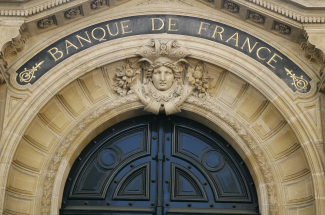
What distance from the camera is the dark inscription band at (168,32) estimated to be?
26.9 ft

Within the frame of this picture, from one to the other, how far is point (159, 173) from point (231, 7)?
322 centimetres

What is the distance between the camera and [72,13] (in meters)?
8.48

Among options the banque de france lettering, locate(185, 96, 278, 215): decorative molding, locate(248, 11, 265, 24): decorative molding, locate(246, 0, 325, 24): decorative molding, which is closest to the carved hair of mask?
locate(185, 96, 278, 215): decorative molding

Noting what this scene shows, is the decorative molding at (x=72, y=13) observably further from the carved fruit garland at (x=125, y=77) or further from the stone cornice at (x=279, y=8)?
the carved fruit garland at (x=125, y=77)

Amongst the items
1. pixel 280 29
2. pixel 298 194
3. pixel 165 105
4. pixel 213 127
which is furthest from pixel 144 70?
pixel 298 194

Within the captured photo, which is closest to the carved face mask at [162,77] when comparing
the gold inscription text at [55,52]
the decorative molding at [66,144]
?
the decorative molding at [66,144]

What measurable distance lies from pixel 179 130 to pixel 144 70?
130cm

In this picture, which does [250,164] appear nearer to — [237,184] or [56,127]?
[237,184]

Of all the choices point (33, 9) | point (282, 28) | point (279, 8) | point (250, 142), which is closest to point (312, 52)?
point (282, 28)

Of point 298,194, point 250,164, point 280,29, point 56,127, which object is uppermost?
point 280,29

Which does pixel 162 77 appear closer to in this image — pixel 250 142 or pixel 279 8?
pixel 250 142

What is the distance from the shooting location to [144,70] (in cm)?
885

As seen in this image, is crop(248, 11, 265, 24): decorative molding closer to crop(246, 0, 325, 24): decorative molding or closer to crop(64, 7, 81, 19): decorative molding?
crop(246, 0, 325, 24): decorative molding

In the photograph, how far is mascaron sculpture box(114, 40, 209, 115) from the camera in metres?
8.57
